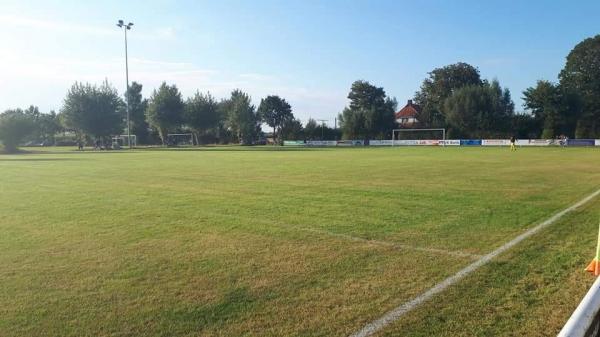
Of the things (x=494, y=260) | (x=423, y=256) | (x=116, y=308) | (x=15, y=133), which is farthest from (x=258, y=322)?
(x=15, y=133)

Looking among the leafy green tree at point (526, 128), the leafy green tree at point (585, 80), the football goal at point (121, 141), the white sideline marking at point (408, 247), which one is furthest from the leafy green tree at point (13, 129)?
the leafy green tree at point (585, 80)

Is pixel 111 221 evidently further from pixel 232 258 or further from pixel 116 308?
pixel 116 308

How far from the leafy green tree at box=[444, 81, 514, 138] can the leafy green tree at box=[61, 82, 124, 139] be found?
5762 cm

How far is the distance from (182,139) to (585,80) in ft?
271

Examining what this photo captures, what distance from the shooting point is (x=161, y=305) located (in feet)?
15.5

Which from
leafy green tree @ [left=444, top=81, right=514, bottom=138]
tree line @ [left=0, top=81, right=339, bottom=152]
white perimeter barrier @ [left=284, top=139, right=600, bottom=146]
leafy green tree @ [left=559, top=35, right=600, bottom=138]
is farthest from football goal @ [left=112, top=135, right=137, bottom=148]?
leafy green tree @ [left=559, top=35, right=600, bottom=138]

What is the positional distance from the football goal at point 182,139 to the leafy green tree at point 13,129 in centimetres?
3575

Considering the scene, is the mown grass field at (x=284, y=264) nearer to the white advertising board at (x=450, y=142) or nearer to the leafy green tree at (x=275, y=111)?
the white advertising board at (x=450, y=142)

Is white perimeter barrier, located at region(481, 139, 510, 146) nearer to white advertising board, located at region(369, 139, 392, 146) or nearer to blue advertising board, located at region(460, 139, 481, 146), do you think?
blue advertising board, located at region(460, 139, 481, 146)

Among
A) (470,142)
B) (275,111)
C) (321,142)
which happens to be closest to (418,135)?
(470,142)

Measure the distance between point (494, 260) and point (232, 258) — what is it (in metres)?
3.56

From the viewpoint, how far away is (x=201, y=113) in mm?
93438

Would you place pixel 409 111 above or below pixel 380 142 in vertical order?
above

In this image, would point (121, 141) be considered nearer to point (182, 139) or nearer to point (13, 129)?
point (182, 139)
